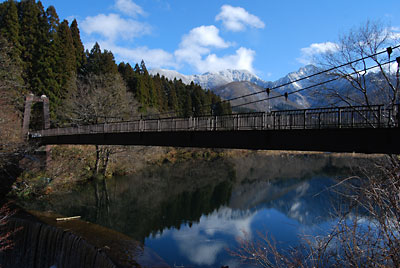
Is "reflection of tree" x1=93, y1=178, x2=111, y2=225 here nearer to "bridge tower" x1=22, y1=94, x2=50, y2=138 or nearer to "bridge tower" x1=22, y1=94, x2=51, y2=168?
"bridge tower" x1=22, y1=94, x2=51, y2=168

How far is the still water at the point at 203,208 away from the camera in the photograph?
554 inches

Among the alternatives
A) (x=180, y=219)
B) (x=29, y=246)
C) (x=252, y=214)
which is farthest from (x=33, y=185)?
(x=252, y=214)

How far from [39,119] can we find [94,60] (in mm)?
14980

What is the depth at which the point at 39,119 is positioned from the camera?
34.3 metres

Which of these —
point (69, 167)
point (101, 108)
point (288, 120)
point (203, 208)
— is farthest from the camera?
point (101, 108)

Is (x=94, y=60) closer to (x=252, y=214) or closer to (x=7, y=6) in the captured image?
(x=7, y=6)

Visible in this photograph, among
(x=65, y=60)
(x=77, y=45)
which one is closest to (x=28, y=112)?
(x=65, y=60)

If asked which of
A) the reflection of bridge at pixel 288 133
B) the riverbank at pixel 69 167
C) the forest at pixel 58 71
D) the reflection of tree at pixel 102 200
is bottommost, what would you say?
the reflection of tree at pixel 102 200

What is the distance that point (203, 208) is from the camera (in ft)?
67.8

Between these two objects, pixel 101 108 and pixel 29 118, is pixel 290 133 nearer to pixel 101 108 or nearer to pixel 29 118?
pixel 101 108

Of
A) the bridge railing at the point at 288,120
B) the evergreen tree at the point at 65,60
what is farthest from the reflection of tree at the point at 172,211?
the evergreen tree at the point at 65,60

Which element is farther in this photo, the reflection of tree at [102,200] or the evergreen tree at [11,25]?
the evergreen tree at [11,25]

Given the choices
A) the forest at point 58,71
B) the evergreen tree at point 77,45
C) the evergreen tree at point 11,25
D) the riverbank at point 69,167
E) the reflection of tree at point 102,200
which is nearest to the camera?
the reflection of tree at point 102,200

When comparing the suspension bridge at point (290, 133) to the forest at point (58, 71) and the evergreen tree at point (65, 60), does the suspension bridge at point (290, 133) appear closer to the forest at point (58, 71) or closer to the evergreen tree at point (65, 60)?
the forest at point (58, 71)
